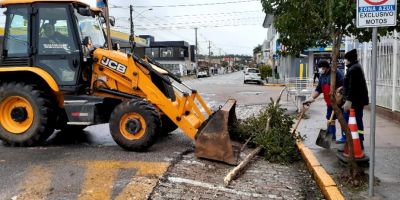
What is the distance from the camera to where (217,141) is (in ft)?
23.9

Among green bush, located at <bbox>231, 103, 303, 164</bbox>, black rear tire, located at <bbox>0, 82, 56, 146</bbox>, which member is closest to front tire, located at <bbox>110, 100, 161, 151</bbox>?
black rear tire, located at <bbox>0, 82, 56, 146</bbox>

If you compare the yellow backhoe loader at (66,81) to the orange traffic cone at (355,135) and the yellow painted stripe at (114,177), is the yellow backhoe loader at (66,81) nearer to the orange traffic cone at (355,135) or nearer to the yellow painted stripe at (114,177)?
the yellow painted stripe at (114,177)

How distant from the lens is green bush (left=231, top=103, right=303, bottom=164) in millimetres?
7820

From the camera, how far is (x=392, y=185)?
5.89 metres

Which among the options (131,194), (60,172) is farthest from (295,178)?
(60,172)

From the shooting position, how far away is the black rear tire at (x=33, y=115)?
8.31m

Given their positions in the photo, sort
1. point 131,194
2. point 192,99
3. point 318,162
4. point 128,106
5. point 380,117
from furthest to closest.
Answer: point 380,117, point 192,99, point 128,106, point 318,162, point 131,194

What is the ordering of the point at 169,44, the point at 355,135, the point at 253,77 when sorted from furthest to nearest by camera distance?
1. the point at 169,44
2. the point at 253,77
3. the point at 355,135

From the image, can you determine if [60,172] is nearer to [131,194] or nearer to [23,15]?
[131,194]

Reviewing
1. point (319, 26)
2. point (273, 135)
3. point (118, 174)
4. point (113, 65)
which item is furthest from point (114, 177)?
point (319, 26)

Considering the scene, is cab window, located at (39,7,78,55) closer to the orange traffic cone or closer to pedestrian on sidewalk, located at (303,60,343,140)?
pedestrian on sidewalk, located at (303,60,343,140)

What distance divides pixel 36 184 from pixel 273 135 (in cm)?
418

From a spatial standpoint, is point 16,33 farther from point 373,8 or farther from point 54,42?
point 373,8

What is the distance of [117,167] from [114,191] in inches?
49.2
